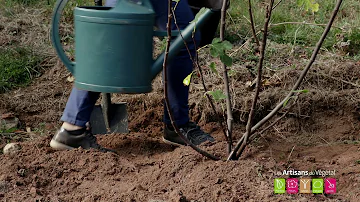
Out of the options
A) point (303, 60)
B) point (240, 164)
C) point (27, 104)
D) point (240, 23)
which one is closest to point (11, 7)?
point (27, 104)

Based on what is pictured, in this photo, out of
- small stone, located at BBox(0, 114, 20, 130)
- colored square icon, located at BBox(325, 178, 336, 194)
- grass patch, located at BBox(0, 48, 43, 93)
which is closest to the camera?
colored square icon, located at BBox(325, 178, 336, 194)

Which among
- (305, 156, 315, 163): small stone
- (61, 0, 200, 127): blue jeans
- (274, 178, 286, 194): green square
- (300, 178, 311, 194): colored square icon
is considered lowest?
(305, 156, 315, 163): small stone

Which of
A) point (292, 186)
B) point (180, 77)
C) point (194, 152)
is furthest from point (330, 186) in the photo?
point (180, 77)

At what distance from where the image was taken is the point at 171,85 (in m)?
3.11

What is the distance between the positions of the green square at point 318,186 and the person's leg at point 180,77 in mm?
848

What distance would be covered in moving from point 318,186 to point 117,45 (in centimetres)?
103

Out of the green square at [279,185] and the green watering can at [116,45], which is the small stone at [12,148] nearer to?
the green watering can at [116,45]

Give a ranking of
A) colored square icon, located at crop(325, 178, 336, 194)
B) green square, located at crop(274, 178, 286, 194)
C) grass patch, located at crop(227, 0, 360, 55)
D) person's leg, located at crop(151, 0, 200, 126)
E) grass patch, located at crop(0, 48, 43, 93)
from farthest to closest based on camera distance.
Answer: grass patch, located at crop(227, 0, 360, 55), grass patch, located at crop(0, 48, 43, 93), person's leg, located at crop(151, 0, 200, 126), colored square icon, located at crop(325, 178, 336, 194), green square, located at crop(274, 178, 286, 194)

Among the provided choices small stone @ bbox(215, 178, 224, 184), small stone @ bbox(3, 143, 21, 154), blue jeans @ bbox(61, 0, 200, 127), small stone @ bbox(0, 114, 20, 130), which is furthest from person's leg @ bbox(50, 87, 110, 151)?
small stone @ bbox(215, 178, 224, 184)

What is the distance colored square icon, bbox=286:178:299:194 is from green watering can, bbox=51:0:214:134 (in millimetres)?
762

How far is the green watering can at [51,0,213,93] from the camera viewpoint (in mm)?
2469

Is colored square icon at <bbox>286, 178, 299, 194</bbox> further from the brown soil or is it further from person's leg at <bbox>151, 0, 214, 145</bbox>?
person's leg at <bbox>151, 0, 214, 145</bbox>

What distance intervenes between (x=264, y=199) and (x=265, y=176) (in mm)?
185

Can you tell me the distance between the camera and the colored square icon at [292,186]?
2.31 m
